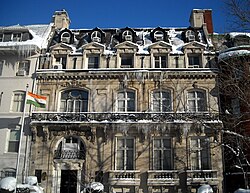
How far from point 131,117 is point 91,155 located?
4.13 meters

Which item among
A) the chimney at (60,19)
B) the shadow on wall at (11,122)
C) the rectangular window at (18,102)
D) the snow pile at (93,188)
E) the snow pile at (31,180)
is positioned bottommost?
the snow pile at (93,188)

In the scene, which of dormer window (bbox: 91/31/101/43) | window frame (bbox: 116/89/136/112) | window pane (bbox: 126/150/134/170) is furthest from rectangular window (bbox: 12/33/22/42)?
window pane (bbox: 126/150/134/170)

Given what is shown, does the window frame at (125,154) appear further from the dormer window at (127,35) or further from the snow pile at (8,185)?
the dormer window at (127,35)

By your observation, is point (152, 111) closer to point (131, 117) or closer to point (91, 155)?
point (131, 117)

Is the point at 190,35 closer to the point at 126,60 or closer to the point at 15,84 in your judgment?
the point at 126,60

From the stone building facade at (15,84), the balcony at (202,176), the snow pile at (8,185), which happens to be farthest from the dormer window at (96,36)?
the snow pile at (8,185)

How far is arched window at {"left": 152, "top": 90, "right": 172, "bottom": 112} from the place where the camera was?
2361cm

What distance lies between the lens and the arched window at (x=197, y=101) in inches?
923

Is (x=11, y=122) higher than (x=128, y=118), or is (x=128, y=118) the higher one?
(x=128, y=118)

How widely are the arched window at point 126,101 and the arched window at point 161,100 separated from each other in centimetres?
170

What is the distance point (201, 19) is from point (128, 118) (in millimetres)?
13379

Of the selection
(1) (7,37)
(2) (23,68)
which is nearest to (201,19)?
(2) (23,68)

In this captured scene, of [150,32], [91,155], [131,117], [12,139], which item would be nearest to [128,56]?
[150,32]

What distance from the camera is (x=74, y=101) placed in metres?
24.3
